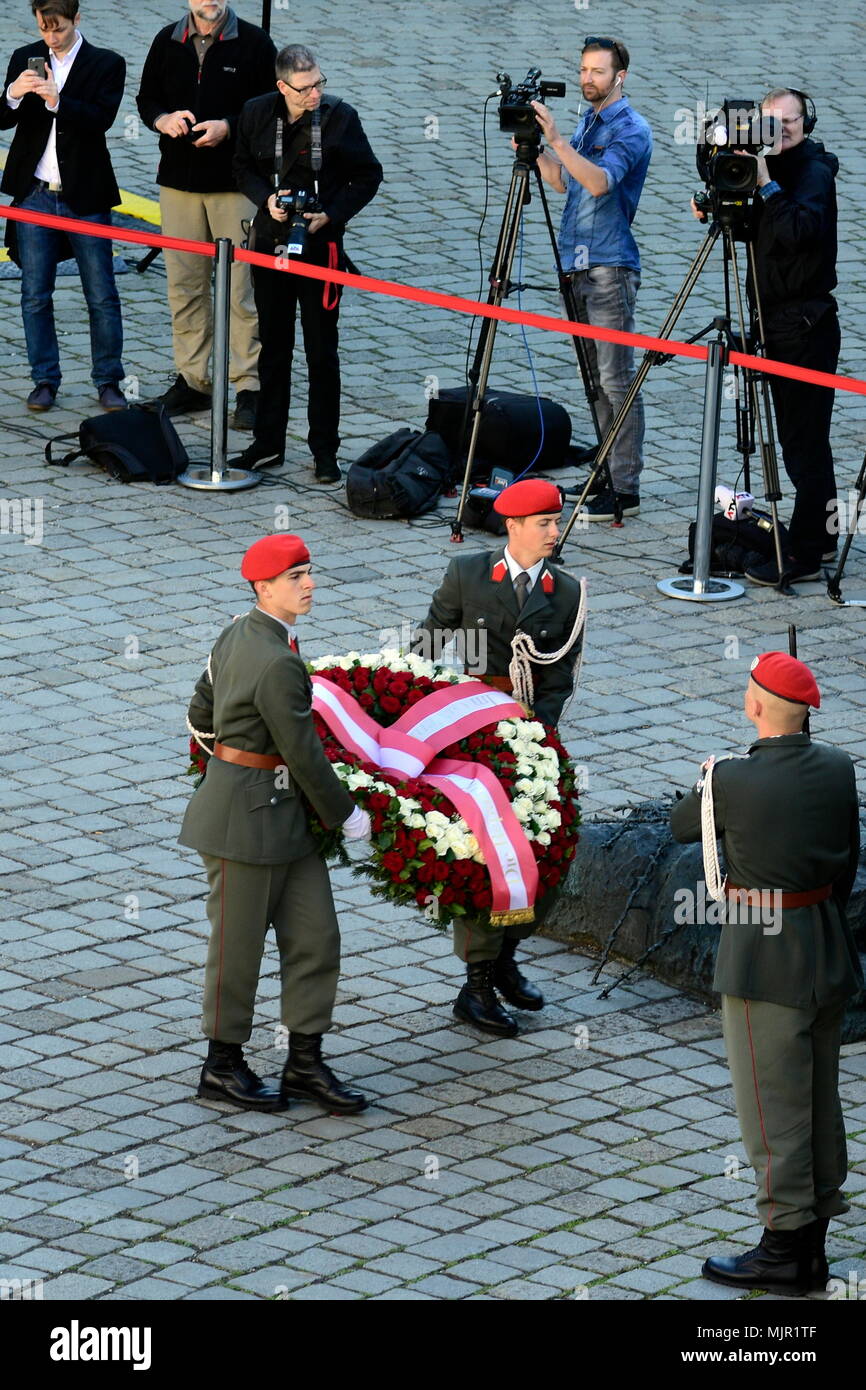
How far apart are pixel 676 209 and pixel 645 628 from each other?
7230 millimetres

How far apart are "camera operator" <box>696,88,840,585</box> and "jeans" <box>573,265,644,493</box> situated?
99 centimetres

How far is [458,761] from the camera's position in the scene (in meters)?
8.01

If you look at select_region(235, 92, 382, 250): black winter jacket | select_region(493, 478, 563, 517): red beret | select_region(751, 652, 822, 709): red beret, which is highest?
select_region(235, 92, 382, 250): black winter jacket

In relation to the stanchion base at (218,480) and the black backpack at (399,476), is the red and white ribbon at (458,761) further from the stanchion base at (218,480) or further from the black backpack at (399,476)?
the stanchion base at (218,480)

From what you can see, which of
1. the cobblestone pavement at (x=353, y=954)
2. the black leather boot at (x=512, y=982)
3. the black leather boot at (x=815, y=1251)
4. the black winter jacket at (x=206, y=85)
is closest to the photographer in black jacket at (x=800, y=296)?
the cobblestone pavement at (x=353, y=954)

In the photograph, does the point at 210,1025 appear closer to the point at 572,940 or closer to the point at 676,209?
the point at 572,940

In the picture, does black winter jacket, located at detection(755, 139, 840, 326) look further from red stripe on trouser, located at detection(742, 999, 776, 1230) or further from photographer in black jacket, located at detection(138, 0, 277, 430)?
red stripe on trouser, located at detection(742, 999, 776, 1230)

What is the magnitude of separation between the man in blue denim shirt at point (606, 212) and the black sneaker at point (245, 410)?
214cm

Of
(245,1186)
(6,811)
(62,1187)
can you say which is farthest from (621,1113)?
(6,811)

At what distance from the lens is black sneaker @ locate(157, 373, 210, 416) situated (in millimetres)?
14008

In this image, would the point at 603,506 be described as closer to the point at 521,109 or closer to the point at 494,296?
the point at 494,296

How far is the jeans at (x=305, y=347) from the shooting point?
1292 centimetres

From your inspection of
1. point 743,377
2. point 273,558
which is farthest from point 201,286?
point 273,558

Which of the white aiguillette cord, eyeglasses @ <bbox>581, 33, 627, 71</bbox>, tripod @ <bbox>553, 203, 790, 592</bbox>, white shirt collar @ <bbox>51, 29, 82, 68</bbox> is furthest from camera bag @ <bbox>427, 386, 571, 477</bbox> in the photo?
the white aiguillette cord
